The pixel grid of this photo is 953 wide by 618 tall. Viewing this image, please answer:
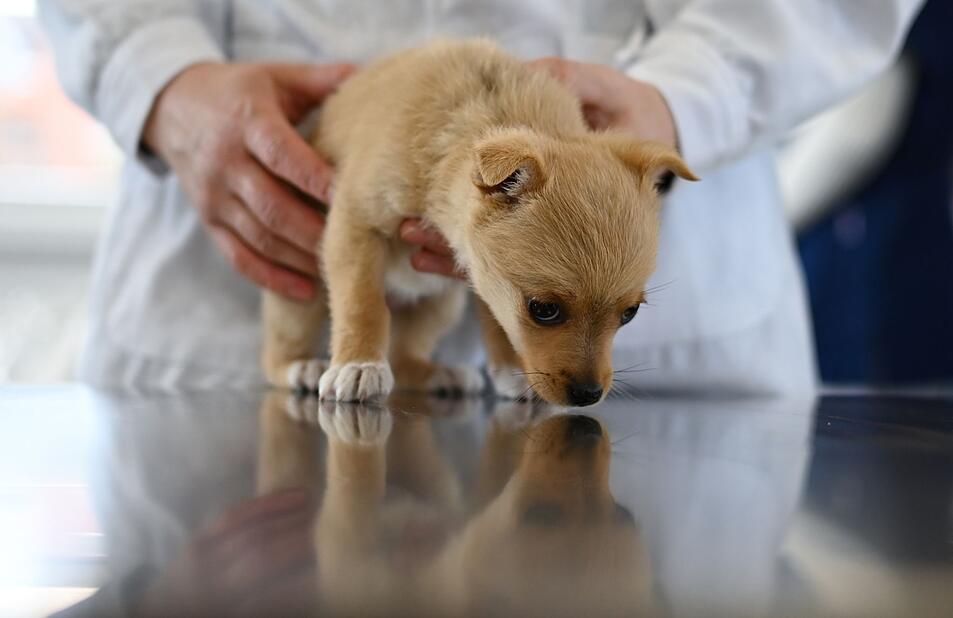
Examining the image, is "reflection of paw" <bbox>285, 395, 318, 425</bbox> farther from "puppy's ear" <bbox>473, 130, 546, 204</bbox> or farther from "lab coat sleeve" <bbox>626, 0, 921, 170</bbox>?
"lab coat sleeve" <bbox>626, 0, 921, 170</bbox>

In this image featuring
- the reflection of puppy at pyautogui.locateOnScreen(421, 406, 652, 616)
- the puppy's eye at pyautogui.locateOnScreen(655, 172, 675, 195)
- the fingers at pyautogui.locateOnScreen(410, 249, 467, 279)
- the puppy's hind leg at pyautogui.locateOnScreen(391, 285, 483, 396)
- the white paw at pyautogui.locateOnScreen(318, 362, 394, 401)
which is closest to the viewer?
the reflection of puppy at pyautogui.locateOnScreen(421, 406, 652, 616)

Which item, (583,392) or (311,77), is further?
(311,77)

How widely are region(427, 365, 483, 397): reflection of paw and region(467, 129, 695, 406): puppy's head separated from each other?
1.12 ft

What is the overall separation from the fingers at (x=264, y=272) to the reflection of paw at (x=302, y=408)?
251mm

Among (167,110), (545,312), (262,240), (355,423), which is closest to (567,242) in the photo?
(545,312)

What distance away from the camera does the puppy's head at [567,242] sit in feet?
3.76

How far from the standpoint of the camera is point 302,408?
3.98 feet

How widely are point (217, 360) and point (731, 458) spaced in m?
1.26

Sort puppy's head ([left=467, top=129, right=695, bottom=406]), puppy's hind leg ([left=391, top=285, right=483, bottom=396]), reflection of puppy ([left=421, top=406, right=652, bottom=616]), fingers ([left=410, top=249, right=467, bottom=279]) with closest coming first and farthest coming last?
reflection of puppy ([left=421, top=406, right=652, bottom=616]), puppy's head ([left=467, top=129, right=695, bottom=406]), fingers ([left=410, top=249, right=467, bottom=279]), puppy's hind leg ([left=391, top=285, right=483, bottom=396])

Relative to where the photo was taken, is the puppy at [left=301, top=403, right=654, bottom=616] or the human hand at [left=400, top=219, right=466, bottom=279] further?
the human hand at [left=400, top=219, right=466, bottom=279]

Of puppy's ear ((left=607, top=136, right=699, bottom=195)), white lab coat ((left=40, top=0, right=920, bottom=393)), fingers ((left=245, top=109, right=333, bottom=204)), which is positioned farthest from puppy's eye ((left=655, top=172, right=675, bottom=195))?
fingers ((left=245, top=109, right=333, bottom=204))

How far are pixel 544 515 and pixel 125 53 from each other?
147cm

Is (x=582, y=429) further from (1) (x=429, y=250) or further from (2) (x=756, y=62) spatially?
(2) (x=756, y=62)

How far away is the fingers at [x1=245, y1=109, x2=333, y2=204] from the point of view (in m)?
1.47
